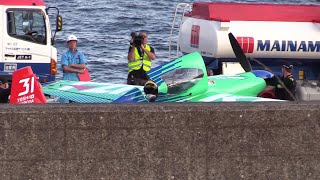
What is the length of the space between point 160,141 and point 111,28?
3873cm

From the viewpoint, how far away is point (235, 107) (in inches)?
307

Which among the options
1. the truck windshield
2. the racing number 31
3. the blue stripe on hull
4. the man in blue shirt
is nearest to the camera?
the racing number 31

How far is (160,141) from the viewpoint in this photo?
7703 mm

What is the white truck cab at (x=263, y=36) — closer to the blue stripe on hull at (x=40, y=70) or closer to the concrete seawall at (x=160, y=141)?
the blue stripe on hull at (x=40, y=70)

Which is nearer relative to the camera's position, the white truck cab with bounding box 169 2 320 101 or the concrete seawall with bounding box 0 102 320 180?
the concrete seawall with bounding box 0 102 320 180

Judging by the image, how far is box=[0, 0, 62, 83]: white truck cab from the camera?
21016mm

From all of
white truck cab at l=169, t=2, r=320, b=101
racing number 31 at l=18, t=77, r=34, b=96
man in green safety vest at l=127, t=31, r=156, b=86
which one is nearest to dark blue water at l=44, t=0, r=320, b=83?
white truck cab at l=169, t=2, r=320, b=101

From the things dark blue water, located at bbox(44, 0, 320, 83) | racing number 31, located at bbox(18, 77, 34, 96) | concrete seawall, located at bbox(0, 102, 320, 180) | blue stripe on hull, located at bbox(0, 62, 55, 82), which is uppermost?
concrete seawall, located at bbox(0, 102, 320, 180)

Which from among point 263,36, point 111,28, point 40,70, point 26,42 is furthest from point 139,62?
point 111,28

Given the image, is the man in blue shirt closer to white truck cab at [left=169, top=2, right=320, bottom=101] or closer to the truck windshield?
white truck cab at [left=169, top=2, right=320, bottom=101]

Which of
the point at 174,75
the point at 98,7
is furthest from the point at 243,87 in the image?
the point at 98,7

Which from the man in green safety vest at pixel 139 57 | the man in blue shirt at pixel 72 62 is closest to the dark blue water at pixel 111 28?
the man in blue shirt at pixel 72 62

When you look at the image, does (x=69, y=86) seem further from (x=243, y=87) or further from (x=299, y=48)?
(x=299, y=48)

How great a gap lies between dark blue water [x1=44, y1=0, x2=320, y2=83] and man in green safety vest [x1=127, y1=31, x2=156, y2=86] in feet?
44.3
